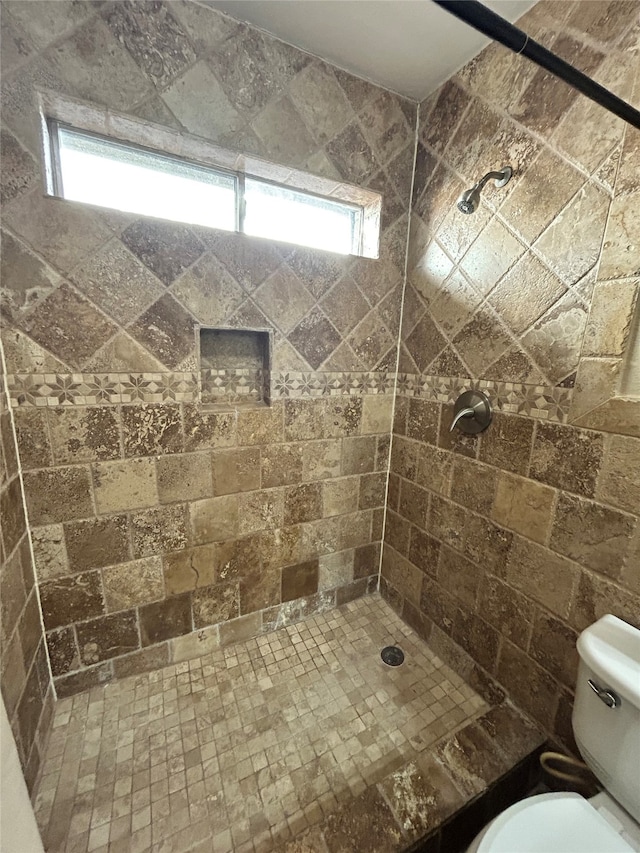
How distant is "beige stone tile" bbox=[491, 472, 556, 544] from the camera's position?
1.04 metres

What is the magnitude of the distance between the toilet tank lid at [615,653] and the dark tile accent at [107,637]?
1.51m

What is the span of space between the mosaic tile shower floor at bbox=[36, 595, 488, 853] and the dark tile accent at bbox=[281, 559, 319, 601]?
8.0 inches

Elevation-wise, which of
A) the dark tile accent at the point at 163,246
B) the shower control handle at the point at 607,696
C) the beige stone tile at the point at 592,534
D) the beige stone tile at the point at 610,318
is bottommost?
the shower control handle at the point at 607,696

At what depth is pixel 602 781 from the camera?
82 centimetres

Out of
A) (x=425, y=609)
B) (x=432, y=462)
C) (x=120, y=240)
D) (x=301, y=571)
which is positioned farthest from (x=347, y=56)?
(x=425, y=609)

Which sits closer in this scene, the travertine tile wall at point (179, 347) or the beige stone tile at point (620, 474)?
the beige stone tile at point (620, 474)

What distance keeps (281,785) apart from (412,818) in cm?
40

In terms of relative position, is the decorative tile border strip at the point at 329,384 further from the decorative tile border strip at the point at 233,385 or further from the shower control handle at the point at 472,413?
the shower control handle at the point at 472,413

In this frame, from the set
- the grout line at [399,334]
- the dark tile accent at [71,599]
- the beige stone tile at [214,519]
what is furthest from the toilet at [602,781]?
the dark tile accent at [71,599]

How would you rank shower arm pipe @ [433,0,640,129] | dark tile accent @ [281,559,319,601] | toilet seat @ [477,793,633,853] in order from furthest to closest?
dark tile accent @ [281,559,319,601], toilet seat @ [477,793,633,853], shower arm pipe @ [433,0,640,129]

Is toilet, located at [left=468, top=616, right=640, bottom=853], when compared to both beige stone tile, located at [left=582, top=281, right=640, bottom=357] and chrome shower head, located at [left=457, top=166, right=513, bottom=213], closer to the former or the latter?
beige stone tile, located at [left=582, top=281, right=640, bottom=357]

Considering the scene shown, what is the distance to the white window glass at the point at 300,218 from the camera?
1.36m

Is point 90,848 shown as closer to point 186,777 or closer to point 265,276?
point 186,777

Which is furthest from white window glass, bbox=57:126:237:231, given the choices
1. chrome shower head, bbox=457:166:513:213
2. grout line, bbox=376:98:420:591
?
chrome shower head, bbox=457:166:513:213
